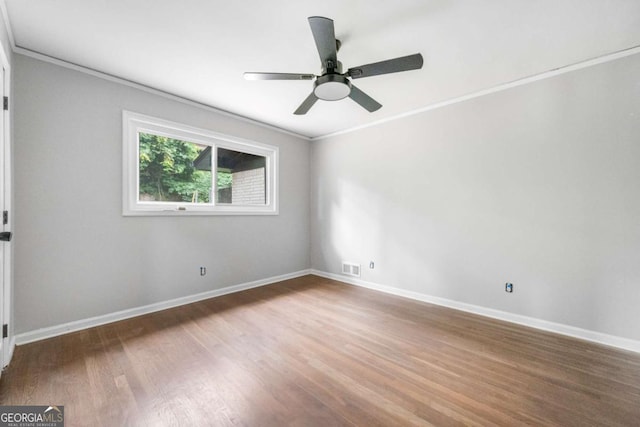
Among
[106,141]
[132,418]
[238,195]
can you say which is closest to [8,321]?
[132,418]

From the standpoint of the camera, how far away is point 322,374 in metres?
1.85

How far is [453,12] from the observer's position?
182cm

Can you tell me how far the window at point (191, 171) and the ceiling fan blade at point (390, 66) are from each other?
2.40 m

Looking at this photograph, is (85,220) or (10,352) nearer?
(10,352)

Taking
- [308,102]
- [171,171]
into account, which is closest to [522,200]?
[308,102]

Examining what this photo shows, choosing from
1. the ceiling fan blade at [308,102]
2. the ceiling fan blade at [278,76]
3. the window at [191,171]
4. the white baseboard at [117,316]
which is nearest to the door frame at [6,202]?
the white baseboard at [117,316]

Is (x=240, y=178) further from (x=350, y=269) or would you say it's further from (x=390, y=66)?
(x=390, y=66)

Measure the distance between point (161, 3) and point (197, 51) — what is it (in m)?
0.52

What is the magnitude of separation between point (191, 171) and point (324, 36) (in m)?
2.56

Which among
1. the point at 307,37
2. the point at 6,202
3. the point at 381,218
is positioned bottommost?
the point at 381,218

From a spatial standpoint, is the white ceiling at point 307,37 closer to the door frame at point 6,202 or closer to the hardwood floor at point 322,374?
the door frame at point 6,202

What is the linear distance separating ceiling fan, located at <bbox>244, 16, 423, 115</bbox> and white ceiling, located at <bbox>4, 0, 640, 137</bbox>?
0.27 meters

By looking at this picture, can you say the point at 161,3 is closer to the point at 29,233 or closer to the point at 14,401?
the point at 29,233

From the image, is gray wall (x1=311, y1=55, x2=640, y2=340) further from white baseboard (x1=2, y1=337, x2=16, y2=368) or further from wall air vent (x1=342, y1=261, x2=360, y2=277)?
white baseboard (x1=2, y1=337, x2=16, y2=368)
